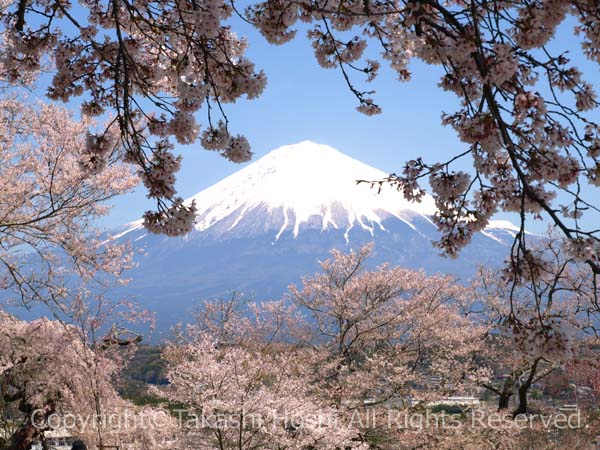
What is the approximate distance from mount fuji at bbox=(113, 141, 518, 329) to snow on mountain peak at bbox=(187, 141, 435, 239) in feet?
1.16

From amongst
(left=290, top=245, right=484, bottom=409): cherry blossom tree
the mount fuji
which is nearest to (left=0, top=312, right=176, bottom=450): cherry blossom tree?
(left=290, top=245, right=484, bottom=409): cherry blossom tree

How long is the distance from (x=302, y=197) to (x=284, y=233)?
18962 mm

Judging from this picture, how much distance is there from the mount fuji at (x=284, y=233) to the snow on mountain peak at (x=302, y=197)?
354mm

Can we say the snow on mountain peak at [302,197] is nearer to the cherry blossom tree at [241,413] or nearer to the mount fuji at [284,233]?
the mount fuji at [284,233]

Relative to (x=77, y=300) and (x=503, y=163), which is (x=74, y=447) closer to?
(x=77, y=300)

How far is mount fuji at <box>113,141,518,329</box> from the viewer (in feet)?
530

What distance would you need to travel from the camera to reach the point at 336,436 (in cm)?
694

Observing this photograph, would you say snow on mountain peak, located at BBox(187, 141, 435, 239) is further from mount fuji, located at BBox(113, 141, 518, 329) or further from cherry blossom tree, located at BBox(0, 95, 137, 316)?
cherry blossom tree, located at BBox(0, 95, 137, 316)

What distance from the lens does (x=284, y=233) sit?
618 feet

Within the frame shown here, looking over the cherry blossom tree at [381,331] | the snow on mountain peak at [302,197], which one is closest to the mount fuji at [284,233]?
the snow on mountain peak at [302,197]

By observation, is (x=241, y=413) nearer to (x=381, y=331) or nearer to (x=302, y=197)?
(x=381, y=331)

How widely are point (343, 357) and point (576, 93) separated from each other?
977 cm

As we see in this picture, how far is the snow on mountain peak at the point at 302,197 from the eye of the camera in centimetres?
16150

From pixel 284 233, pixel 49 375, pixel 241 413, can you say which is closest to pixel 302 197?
pixel 284 233
